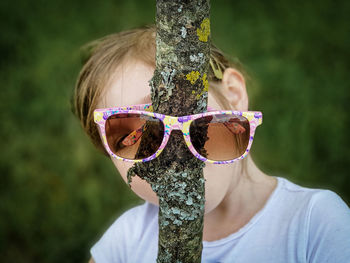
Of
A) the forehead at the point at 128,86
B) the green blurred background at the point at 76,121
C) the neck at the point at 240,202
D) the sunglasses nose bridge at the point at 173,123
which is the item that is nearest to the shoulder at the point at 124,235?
the neck at the point at 240,202

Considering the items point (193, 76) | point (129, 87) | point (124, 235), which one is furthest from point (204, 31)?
point (124, 235)

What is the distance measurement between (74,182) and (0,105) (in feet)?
4.47

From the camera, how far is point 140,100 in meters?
1.45

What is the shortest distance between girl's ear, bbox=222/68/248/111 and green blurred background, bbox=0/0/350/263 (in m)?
1.85

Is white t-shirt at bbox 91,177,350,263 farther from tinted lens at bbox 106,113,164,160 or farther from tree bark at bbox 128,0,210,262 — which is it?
tinted lens at bbox 106,113,164,160

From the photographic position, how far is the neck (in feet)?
5.79

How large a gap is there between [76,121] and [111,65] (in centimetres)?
247

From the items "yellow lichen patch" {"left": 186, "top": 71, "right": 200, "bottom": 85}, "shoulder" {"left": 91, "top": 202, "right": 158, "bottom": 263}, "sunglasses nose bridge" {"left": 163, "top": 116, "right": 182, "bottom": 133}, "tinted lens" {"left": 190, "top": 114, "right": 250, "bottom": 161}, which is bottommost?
"shoulder" {"left": 91, "top": 202, "right": 158, "bottom": 263}

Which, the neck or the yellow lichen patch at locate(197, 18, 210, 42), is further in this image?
the neck

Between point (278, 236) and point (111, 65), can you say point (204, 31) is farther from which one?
point (278, 236)

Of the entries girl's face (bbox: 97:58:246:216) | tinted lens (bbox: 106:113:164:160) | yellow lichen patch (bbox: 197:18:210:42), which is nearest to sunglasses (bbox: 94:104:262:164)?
tinted lens (bbox: 106:113:164:160)

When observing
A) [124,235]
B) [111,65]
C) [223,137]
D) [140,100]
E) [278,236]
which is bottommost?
[124,235]

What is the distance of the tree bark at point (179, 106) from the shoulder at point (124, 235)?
88cm

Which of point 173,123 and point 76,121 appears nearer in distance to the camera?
point 173,123
